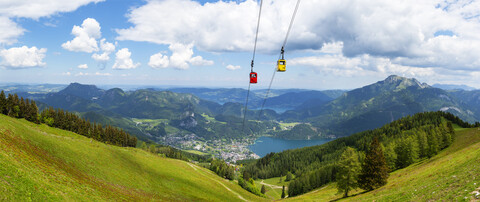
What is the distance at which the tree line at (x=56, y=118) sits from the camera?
94250mm

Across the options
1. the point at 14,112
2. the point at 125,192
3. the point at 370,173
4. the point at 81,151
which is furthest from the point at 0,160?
the point at 14,112

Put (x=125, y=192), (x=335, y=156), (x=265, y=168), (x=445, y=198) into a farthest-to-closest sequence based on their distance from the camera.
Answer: (x=265, y=168)
(x=335, y=156)
(x=125, y=192)
(x=445, y=198)

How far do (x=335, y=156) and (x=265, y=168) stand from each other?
2415 inches

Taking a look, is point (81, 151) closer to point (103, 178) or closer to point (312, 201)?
point (103, 178)

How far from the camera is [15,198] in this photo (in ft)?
66.2

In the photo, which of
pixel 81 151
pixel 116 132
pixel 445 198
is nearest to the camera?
pixel 445 198

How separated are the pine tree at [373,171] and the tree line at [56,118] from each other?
12101cm

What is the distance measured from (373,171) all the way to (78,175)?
5946cm

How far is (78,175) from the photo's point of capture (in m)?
37.2

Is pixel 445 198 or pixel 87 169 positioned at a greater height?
pixel 445 198

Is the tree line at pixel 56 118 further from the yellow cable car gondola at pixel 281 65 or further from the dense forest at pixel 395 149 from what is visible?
the yellow cable car gondola at pixel 281 65

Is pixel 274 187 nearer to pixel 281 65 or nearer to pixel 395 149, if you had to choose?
pixel 395 149

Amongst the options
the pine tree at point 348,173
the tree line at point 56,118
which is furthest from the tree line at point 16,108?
the pine tree at point 348,173

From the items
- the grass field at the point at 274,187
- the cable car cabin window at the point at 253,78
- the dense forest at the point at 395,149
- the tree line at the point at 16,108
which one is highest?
the cable car cabin window at the point at 253,78
